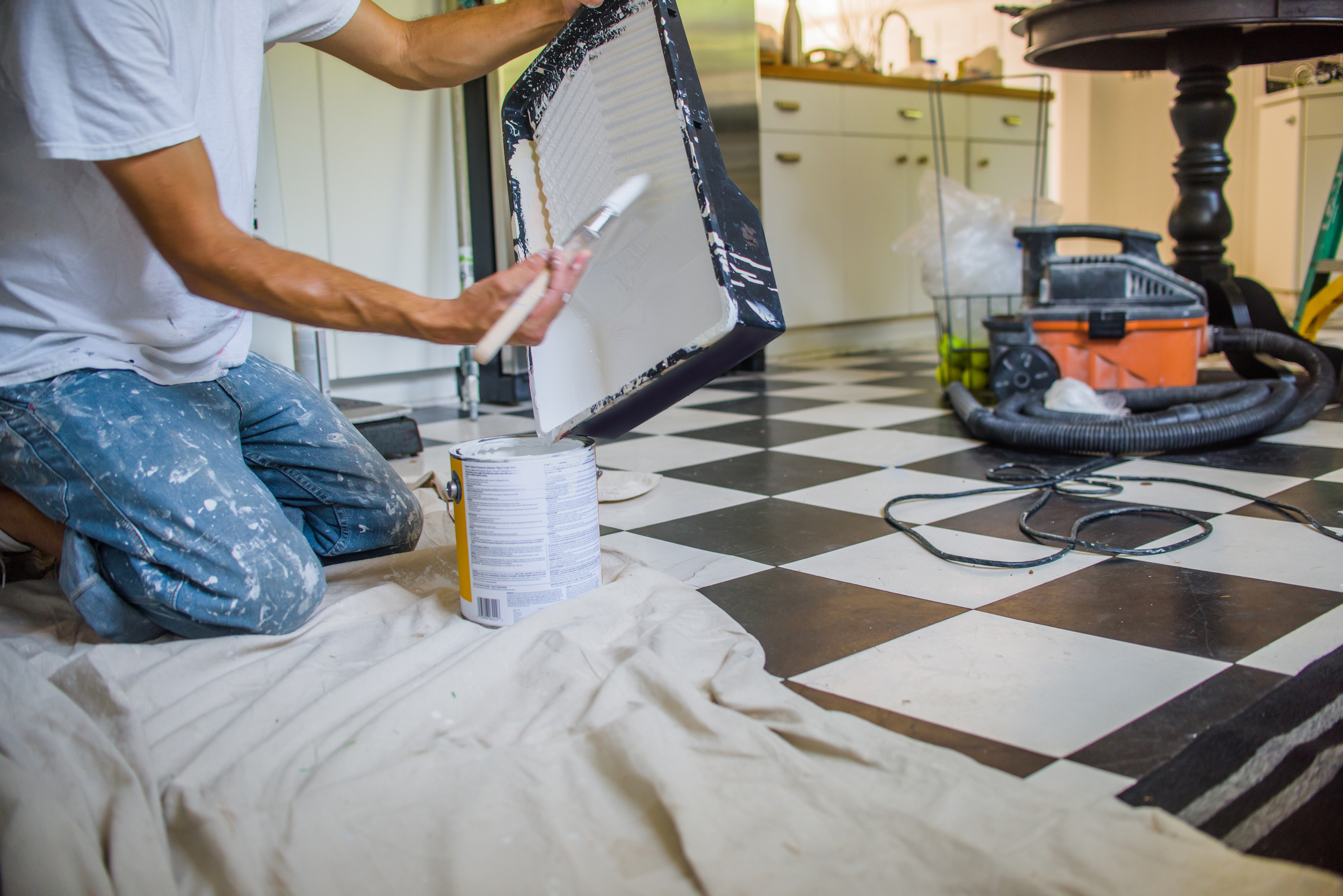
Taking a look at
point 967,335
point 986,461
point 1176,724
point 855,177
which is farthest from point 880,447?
point 855,177

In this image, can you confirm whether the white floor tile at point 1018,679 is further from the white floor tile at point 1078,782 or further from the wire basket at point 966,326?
the wire basket at point 966,326

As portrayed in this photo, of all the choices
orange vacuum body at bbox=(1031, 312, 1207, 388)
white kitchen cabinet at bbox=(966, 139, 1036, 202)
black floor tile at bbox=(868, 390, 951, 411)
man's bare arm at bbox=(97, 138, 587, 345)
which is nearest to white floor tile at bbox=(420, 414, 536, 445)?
black floor tile at bbox=(868, 390, 951, 411)

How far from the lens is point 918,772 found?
0.61 metres

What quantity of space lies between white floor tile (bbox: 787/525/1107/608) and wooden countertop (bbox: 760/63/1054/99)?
2079 millimetres

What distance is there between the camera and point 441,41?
3.71 feet

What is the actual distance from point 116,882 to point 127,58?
1.81ft

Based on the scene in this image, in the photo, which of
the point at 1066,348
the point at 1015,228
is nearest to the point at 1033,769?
the point at 1066,348

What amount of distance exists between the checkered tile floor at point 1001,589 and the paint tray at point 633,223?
0.74 feet

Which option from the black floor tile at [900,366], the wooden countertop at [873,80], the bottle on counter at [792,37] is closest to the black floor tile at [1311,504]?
the black floor tile at [900,366]

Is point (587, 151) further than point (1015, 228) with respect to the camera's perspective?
No

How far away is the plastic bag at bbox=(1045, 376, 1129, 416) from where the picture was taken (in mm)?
1756

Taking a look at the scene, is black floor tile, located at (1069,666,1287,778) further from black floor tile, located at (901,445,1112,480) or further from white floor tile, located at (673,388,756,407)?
white floor tile, located at (673,388,756,407)

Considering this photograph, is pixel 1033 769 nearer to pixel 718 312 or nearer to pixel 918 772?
pixel 918 772

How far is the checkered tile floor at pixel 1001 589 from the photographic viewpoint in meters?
0.70
